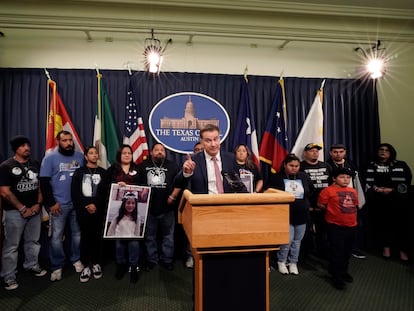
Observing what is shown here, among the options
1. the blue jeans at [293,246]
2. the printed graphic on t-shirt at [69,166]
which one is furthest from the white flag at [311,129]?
the printed graphic on t-shirt at [69,166]

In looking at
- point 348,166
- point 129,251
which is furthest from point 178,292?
point 348,166

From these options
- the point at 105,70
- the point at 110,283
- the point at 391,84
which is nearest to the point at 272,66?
the point at 391,84

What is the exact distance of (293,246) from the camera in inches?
124

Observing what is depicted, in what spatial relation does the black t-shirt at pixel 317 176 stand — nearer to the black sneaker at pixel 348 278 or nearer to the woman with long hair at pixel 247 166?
the woman with long hair at pixel 247 166

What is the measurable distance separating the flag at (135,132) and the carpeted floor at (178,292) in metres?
1.38

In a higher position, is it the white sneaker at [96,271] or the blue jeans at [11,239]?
the blue jeans at [11,239]

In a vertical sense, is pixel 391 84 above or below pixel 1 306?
above

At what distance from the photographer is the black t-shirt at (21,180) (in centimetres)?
278

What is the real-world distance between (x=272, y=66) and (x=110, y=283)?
3444 millimetres

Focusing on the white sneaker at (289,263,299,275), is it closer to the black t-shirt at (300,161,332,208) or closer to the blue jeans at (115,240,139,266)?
the black t-shirt at (300,161,332,208)

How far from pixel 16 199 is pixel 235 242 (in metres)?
2.48

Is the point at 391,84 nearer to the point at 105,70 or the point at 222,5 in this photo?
the point at 222,5

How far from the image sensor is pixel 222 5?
11.4 ft

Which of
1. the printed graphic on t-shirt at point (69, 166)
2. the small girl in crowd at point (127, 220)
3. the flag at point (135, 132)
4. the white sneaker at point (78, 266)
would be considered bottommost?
the white sneaker at point (78, 266)
